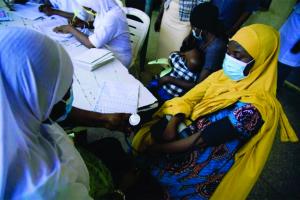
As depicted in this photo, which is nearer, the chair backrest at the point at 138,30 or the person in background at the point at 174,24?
the chair backrest at the point at 138,30

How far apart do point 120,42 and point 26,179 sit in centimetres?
160

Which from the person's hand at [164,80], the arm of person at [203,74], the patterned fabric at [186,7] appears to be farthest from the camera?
the patterned fabric at [186,7]

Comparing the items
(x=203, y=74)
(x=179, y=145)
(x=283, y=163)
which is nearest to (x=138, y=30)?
(x=203, y=74)

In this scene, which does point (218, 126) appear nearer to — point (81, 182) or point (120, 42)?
point (81, 182)

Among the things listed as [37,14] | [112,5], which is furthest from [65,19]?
[112,5]

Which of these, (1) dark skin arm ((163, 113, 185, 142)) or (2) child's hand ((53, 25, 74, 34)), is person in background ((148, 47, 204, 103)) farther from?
(2) child's hand ((53, 25, 74, 34))

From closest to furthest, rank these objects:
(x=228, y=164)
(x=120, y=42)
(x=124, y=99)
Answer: (x=228, y=164) → (x=124, y=99) → (x=120, y=42)

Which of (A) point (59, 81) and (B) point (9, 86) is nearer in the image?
(B) point (9, 86)

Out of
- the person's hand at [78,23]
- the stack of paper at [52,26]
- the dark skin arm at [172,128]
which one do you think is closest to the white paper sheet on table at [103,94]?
the dark skin arm at [172,128]

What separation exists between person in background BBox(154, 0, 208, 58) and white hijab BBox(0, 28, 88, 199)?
223 cm

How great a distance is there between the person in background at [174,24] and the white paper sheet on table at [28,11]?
1.40 meters

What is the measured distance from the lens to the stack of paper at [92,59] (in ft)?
5.19

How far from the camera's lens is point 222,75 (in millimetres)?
1446

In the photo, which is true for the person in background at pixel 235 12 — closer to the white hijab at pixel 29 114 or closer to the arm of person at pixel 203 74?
the arm of person at pixel 203 74
